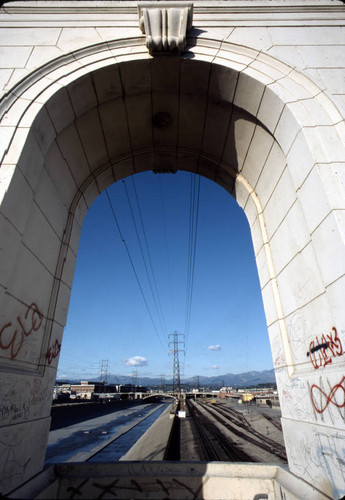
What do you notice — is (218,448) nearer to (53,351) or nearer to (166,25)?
(53,351)

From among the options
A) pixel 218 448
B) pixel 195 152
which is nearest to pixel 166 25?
pixel 195 152

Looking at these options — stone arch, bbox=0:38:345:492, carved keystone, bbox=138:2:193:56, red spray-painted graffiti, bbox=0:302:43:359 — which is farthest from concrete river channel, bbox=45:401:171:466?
carved keystone, bbox=138:2:193:56

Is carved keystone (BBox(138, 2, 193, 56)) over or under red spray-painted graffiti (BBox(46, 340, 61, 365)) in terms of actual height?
over

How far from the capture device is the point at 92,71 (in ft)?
16.8

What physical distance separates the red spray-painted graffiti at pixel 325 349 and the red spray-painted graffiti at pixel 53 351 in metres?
4.75

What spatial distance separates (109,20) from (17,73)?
2.61 metres

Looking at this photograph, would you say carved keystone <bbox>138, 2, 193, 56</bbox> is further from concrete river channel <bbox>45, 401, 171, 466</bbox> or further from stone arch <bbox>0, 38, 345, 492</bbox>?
concrete river channel <bbox>45, 401, 171, 466</bbox>

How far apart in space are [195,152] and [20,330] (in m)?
6.02

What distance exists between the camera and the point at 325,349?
3719mm

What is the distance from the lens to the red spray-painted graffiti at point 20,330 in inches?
147

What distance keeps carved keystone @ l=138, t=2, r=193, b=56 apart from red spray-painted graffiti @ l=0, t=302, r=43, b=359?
18.9ft

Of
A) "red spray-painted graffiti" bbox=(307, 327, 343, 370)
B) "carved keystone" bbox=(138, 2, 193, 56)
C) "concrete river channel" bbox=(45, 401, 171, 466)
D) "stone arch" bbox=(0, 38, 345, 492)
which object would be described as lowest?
"concrete river channel" bbox=(45, 401, 171, 466)

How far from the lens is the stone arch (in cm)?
386

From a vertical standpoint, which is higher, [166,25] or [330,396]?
[166,25]
